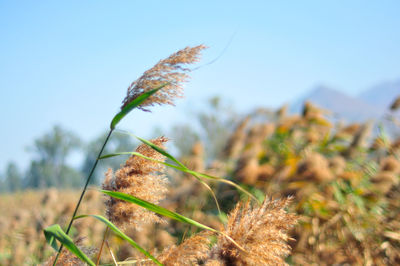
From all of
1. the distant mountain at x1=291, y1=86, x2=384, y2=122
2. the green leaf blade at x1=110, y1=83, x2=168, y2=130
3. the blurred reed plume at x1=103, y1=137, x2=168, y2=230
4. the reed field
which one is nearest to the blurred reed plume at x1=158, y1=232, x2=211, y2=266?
the reed field

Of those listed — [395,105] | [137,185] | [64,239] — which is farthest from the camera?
[395,105]

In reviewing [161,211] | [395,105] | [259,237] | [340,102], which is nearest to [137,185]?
[161,211]

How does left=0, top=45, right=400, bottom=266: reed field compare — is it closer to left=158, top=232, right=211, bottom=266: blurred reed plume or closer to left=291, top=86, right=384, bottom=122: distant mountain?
left=158, top=232, right=211, bottom=266: blurred reed plume

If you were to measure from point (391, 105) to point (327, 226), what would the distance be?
A: 1.33 m

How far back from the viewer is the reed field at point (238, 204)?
771 mm

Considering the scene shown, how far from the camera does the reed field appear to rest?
77 cm

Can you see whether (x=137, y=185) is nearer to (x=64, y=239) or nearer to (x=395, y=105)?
(x=64, y=239)

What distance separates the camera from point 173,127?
3844cm

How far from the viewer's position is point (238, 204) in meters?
0.81

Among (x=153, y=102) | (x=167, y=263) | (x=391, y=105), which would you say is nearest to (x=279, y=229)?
(x=167, y=263)

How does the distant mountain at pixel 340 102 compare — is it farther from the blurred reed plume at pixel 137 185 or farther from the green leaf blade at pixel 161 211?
the green leaf blade at pixel 161 211

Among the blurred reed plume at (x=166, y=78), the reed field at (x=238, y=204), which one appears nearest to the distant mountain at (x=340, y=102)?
the reed field at (x=238, y=204)

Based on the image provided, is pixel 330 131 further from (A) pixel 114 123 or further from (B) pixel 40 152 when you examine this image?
(B) pixel 40 152

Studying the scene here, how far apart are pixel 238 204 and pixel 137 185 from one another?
0.24 m
